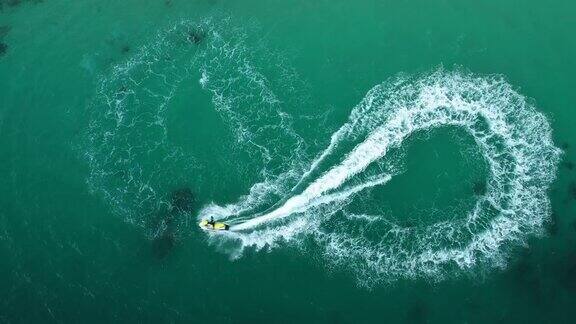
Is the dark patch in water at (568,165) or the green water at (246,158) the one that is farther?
the dark patch in water at (568,165)

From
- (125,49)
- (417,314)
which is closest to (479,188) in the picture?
(417,314)

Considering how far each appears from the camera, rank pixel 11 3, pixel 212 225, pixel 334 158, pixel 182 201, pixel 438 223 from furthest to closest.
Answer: pixel 11 3
pixel 334 158
pixel 182 201
pixel 212 225
pixel 438 223

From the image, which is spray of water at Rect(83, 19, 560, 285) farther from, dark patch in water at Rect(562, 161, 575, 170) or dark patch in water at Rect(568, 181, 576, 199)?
dark patch in water at Rect(568, 181, 576, 199)

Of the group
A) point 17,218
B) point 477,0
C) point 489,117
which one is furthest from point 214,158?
point 477,0

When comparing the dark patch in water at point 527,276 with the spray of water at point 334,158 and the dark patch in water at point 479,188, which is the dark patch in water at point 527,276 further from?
the dark patch in water at point 479,188

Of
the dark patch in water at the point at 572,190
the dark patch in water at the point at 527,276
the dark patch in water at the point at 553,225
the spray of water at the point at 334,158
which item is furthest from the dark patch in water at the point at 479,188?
the dark patch in water at the point at 572,190

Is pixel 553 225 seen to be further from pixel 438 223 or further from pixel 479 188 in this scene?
pixel 438 223
